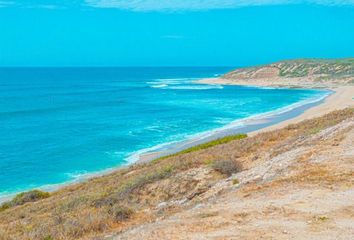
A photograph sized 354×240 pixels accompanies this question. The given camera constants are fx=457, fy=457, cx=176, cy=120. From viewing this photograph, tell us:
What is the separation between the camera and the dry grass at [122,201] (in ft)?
41.4

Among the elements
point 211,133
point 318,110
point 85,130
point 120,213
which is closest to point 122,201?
point 120,213

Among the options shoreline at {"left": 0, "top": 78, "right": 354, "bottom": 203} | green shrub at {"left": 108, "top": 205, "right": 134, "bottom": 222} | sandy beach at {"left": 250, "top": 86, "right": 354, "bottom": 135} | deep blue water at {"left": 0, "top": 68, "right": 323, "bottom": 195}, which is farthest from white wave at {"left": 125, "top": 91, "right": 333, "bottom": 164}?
green shrub at {"left": 108, "top": 205, "right": 134, "bottom": 222}

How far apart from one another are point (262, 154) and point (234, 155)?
4.31ft

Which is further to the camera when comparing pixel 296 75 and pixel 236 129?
pixel 296 75

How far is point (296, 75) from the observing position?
135m

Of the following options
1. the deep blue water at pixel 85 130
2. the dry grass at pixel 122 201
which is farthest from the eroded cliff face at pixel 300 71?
the dry grass at pixel 122 201

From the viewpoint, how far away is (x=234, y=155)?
19844 millimetres

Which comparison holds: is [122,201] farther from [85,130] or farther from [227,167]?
[85,130]

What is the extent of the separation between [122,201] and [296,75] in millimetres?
126001

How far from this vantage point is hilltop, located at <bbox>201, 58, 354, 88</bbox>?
392ft

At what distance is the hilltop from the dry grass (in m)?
96.9

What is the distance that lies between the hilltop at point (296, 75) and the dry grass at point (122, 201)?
96.9 meters

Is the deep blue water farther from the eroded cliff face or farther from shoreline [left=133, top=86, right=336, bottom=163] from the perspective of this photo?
the eroded cliff face

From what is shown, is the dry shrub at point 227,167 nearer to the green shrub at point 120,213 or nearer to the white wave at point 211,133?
the green shrub at point 120,213
